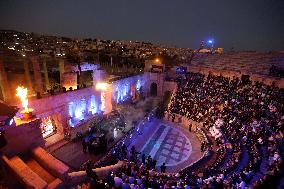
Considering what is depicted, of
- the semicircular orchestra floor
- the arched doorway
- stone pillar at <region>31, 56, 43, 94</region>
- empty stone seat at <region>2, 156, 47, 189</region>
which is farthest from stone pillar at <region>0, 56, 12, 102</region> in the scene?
the arched doorway

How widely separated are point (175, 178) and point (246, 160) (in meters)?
6.41

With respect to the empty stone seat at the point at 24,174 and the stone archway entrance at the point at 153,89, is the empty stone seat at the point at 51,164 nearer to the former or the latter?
the empty stone seat at the point at 24,174

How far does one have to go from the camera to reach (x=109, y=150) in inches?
712

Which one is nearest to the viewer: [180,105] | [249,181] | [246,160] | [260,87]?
[249,181]

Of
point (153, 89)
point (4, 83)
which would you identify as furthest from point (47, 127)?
point (153, 89)

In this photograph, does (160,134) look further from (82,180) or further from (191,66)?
(191,66)

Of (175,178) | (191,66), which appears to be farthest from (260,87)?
(175,178)

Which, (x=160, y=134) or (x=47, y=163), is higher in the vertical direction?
(x=47, y=163)

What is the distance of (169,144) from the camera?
2275cm

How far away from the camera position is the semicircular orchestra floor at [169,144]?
1989 centimetres

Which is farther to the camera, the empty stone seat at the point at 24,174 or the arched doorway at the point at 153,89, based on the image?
the arched doorway at the point at 153,89

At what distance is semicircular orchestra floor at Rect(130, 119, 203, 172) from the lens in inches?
783

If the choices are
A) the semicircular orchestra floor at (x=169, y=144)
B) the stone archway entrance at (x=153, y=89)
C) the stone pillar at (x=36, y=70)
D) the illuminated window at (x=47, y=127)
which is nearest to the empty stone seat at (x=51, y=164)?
the illuminated window at (x=47, y=127)

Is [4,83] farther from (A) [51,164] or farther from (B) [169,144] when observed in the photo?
(B) [169,144]
